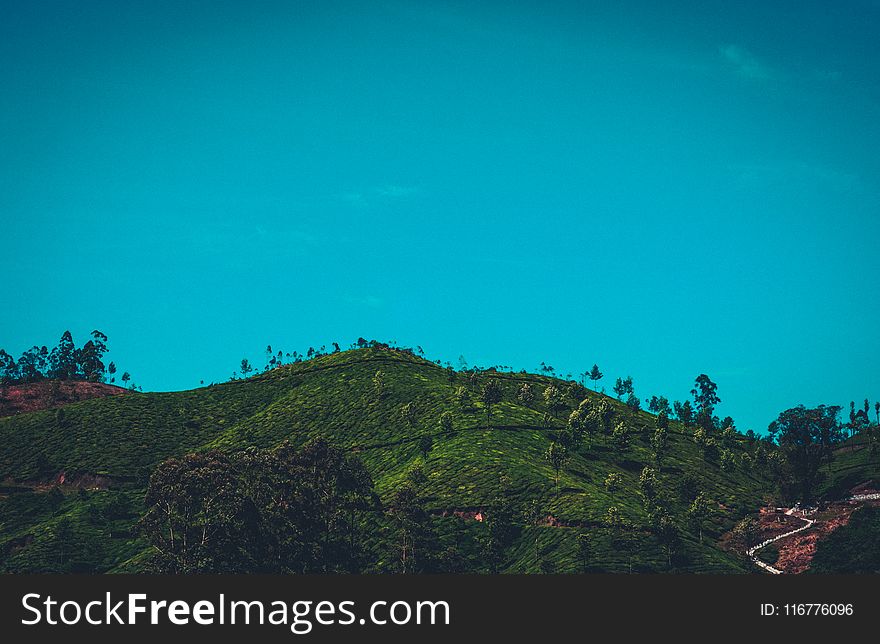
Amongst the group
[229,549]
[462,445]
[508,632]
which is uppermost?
[462,445]

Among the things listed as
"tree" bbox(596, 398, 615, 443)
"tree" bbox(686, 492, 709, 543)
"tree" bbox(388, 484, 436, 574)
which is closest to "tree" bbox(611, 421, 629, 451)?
"tree" bbox(596, 398, 615, 443)

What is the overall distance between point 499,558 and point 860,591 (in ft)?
226

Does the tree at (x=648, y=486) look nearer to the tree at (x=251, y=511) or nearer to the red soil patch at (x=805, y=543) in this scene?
the red soil patch at (x=805, y=543)

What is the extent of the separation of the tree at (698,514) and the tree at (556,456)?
930 inches

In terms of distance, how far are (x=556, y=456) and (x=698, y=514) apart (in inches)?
1039

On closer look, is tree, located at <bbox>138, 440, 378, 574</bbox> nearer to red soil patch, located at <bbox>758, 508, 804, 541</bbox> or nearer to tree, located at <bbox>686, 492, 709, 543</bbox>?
→ tree, located at <bbox>686, 492, 709, 543</bbox>

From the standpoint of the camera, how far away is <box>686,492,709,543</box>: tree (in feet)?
440

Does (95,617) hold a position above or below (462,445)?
below

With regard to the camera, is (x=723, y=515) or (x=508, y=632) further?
(x=723, y=515)

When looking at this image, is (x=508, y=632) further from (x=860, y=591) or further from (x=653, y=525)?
(x=653, y=525)

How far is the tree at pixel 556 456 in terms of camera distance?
14925 centimetres

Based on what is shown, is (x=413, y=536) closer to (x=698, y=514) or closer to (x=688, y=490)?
(x=698, y=514)

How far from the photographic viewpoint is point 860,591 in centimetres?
4941

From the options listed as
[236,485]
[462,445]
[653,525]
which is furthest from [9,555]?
[653,525]
